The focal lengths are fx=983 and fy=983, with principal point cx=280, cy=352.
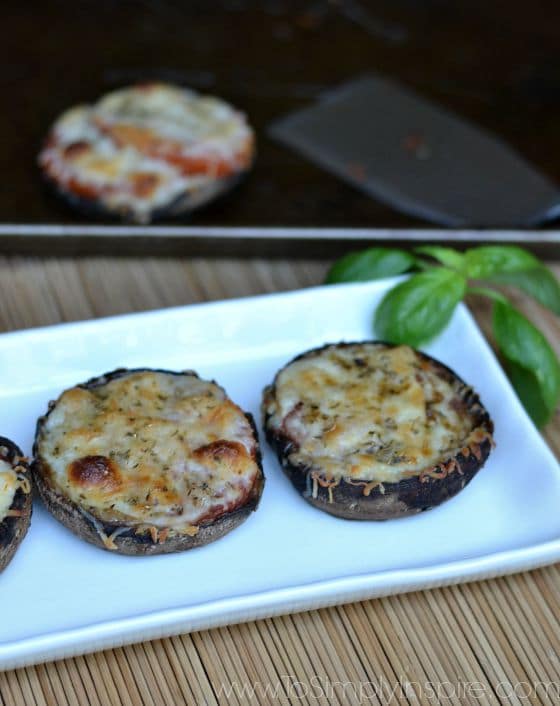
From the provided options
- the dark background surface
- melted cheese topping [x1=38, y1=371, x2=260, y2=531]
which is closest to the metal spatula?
the dark background surface

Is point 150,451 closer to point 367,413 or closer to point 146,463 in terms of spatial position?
point 146,463

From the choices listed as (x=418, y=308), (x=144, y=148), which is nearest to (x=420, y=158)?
(x=144, y=148)

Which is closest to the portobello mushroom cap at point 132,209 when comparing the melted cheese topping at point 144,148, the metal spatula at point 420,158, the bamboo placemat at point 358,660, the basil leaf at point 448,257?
the melted cheese topping at point 144,148

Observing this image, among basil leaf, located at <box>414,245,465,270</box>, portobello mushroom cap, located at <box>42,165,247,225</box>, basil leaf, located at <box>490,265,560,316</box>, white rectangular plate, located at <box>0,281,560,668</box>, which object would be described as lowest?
portobello mushroom cap, located at <box>42,165,247,225</box>

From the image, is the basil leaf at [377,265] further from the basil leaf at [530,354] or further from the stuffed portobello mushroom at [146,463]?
the stuffed portobello mushroom at [146,463]

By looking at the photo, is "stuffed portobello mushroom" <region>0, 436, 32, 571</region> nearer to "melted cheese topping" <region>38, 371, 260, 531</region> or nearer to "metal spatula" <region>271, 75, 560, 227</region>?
"melted cheese topping" <region>38, 371, 260, 531</region>

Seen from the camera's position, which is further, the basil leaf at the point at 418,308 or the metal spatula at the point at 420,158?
the metal spatula at the point at 420,158
